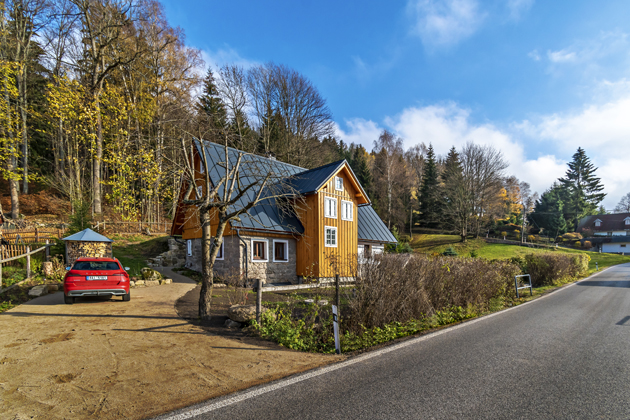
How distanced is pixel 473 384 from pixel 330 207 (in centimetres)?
1406

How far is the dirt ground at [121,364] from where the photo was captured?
359 cm

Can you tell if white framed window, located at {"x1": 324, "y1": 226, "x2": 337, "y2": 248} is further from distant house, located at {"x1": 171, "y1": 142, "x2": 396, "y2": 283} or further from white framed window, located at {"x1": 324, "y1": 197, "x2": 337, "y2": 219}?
white framed window, located at {"x1": 324, "y1": 197, "x2": 337, "y2": 219}

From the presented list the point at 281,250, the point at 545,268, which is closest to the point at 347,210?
the point at 281,250

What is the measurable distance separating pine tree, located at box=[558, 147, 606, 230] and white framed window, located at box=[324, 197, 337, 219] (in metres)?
60.2

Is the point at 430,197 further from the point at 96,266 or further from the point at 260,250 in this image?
the point at 96,266

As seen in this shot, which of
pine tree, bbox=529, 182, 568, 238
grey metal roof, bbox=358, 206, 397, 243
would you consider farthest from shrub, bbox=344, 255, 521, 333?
pine tree, bbox=529, 182, 568, 238

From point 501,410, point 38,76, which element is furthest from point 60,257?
point 38,76

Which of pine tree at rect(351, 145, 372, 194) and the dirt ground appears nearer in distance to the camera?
the dirt ground

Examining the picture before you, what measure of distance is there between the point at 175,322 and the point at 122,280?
354 cm

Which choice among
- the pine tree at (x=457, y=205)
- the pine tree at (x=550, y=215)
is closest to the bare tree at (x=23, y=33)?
the pine tree at (x=457, y=205)

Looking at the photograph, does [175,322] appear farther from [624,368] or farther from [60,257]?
[60,257]

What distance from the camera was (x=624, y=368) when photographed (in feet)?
15.3

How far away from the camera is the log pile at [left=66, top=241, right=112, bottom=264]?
14.6 metres

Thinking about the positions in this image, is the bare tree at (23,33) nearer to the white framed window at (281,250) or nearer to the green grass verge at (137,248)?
the green grass verge at (137,248)
